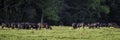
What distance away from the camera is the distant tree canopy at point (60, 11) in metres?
68.3

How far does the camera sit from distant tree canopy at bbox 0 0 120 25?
68.3 meters

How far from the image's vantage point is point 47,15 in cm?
6969

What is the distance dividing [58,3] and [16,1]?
9.71 meters

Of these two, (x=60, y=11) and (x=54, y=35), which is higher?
(x=54, y=35)

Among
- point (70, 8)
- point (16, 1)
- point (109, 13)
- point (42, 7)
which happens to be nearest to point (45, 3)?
point (42, 7)

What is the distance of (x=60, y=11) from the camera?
77.8 meters

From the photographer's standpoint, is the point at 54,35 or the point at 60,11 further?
the point at 60,11

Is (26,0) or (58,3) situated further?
(58,3)

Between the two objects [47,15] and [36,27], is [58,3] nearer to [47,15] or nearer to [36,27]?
[47,15]

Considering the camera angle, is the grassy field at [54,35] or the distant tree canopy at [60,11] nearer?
the grassy field at [54,35]

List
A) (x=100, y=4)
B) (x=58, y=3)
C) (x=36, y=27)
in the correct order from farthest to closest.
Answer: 1. (x=100, y=4)
2. (x=58, y=3)
3. (x=36, y=27)

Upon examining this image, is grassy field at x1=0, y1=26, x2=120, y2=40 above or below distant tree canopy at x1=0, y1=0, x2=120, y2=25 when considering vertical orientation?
above

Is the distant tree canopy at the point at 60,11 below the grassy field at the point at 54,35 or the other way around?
below

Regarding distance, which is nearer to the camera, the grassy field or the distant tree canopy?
the grassy field
